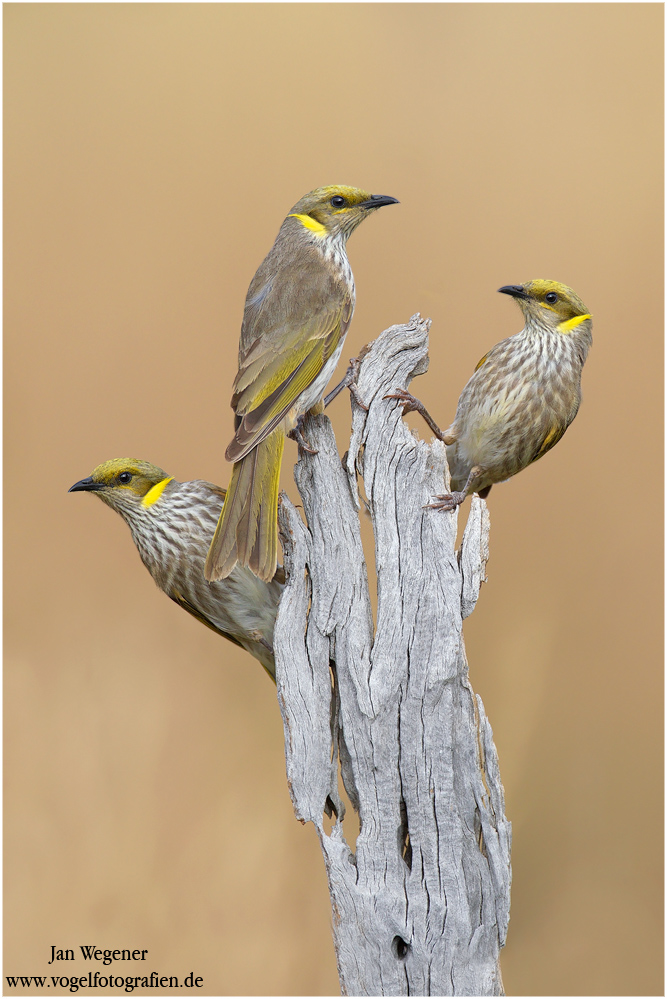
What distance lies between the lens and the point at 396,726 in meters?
2.75

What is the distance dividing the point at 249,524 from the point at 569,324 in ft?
4.86

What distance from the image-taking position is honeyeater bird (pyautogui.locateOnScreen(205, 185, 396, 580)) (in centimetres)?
259

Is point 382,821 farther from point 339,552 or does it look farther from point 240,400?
point 240,400

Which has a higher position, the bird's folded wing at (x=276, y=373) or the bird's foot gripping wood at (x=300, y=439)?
the bird's folded wing at (x=276, y=373)

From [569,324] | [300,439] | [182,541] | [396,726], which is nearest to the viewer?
[396,726]

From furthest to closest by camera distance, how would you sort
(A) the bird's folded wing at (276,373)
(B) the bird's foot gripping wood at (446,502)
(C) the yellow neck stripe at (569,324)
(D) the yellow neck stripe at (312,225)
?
(C) the yellow neck stripe at (569,324)
(D) the yellow neck stripe at (312,225)
(B) the bird's foot gripping wood at (446,502)
(A) the bird's folded wing at (276,373)

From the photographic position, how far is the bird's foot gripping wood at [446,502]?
2809 mm

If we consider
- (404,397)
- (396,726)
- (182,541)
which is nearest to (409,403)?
(404,397)

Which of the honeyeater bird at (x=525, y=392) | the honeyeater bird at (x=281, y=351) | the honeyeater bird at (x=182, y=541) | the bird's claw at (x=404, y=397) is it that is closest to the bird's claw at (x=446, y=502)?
the honeyeater bird at (x=525, y=392)

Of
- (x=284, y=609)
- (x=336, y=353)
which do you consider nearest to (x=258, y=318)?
(x=336, y=353)

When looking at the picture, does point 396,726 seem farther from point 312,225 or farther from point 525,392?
point 312,225

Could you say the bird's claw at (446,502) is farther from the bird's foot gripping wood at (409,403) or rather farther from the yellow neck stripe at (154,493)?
the yellow neck stripe at (154,493)

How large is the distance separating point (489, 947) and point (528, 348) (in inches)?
81.2

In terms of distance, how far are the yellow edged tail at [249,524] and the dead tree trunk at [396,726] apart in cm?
24
